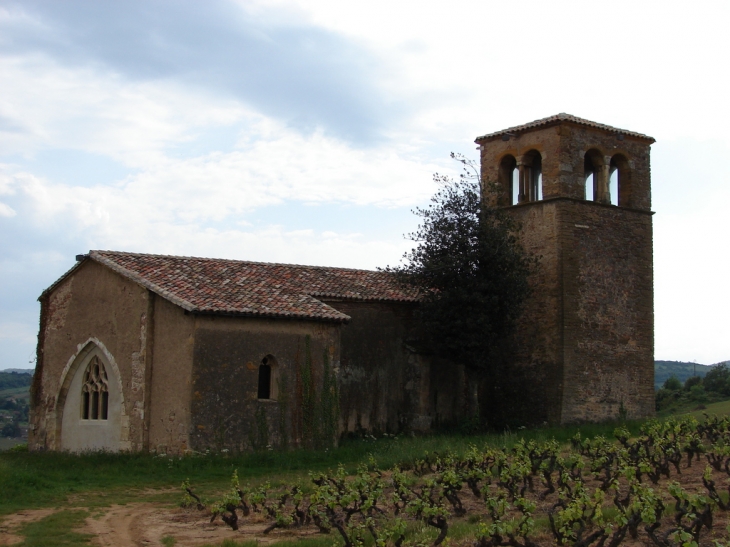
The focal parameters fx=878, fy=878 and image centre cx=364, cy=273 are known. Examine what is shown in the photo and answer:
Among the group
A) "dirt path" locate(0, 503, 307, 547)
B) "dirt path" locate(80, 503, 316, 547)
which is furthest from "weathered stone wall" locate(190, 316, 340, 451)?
"dirt path" locate(80, 503, 316, 547)

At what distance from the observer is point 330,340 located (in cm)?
2336

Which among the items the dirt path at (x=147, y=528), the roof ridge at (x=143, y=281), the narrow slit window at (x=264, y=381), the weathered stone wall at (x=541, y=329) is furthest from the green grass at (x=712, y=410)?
the dirt path at (x=147, y=528)

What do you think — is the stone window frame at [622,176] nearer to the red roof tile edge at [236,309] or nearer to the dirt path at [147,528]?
the red roof tile edge at [236,309]

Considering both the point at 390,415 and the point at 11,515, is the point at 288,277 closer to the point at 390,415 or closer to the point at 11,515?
the point at 390,415

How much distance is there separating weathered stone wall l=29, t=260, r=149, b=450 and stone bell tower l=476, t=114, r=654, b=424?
38.4 feet

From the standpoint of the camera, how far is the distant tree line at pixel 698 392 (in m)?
42.0

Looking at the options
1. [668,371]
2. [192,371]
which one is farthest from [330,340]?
[668,371]

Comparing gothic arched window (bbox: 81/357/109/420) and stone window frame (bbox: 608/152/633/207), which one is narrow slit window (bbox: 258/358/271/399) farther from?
stone window frame (bbox: 608/152/633/207)

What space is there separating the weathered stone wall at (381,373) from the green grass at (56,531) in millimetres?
11361

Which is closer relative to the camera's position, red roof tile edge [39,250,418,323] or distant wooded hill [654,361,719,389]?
red roof tile edge [39,250,418,323]

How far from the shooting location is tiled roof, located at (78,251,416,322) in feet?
72.2

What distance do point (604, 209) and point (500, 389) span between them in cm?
678

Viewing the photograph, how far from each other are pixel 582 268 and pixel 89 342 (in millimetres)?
15000

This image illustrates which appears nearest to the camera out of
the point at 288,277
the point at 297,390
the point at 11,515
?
the point at 11,515
